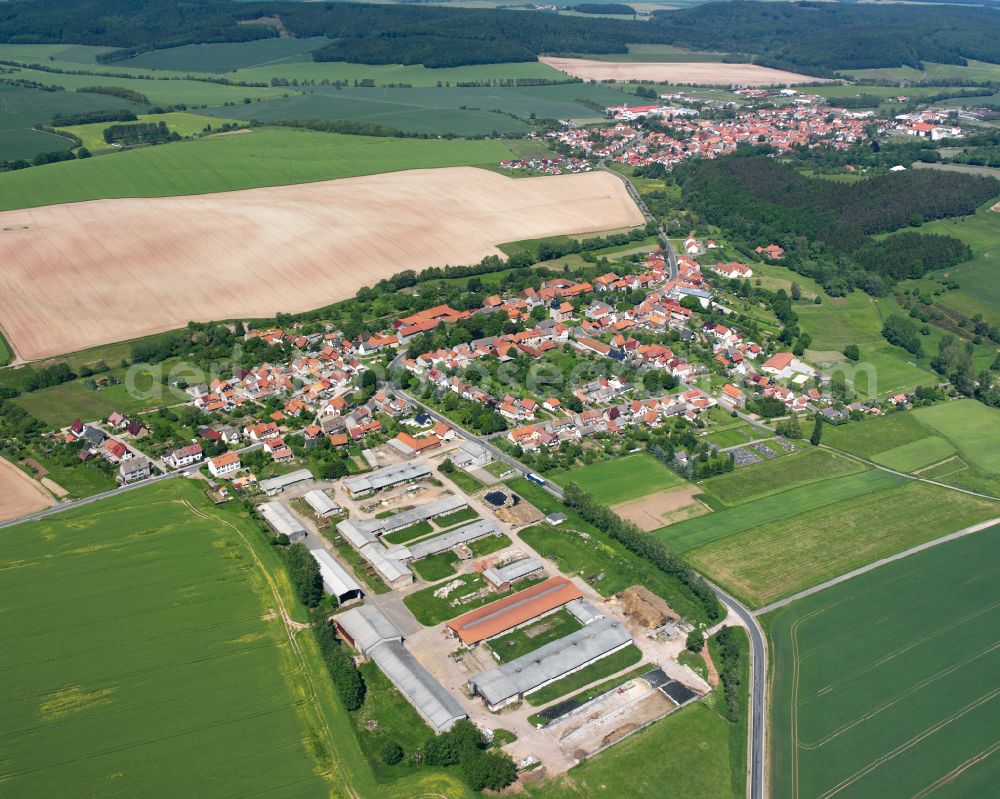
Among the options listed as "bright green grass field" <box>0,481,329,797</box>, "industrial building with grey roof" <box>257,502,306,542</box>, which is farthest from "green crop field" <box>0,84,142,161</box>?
"industrial building with grey roof" <box>257,502,306,542</box>

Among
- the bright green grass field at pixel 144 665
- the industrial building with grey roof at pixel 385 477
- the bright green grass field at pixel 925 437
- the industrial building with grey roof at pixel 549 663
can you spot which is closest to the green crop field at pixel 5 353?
the bright green grass field at pixel 144 665

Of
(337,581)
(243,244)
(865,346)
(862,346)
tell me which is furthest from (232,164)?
(337,581)

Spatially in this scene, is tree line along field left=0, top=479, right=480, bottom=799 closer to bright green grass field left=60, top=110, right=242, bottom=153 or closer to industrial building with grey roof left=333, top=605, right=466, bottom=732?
industrial building with grey roof left=333, top=605, right=466, bottom=732

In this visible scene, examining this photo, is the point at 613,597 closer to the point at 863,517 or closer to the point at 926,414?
the point at 863,517

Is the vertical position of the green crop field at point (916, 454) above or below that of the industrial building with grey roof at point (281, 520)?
below

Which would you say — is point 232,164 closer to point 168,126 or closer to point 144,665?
point 168,126

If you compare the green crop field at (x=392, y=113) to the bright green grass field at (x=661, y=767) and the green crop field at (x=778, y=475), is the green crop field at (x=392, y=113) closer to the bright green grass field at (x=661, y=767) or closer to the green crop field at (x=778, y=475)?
the green crop field at (x=778, y=475)

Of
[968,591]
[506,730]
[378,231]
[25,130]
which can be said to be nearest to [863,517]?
[968,591]
